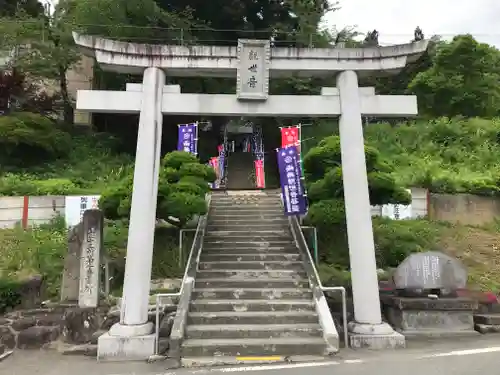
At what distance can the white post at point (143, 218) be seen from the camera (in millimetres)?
7219

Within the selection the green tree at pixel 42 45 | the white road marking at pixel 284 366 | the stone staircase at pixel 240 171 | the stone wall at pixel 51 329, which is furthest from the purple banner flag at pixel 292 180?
the green tree at pixel 42 45

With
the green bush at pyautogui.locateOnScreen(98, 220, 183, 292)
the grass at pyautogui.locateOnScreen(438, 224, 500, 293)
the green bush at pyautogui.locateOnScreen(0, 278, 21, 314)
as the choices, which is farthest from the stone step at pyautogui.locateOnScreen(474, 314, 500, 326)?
the green bush at pyautogui.locateOnScreen(0, 278, 21, 314)

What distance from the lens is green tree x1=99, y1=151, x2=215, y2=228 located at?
35.3ft

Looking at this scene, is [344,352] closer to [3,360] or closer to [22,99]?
[3,360]

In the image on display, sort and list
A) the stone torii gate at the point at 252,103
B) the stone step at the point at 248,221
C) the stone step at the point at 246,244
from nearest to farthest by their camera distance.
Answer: the stone torii gate at the point at 252,103 → the stone step at the point at 246,244 → the stone step at the point at 248,221

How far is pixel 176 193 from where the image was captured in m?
11.0

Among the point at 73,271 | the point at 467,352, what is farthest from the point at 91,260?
the point at 467,352

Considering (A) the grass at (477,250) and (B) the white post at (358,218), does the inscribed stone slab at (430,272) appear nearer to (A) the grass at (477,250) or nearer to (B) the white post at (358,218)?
(B) the white post at (358,218)

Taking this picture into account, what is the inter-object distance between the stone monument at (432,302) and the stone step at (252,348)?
2.41 m

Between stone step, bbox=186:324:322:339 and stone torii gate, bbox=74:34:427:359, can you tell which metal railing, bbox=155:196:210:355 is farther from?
stone step, bbox=186:324:322:339

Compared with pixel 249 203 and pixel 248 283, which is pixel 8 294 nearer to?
pixel 248 283

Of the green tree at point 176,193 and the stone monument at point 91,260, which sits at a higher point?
the green tree at point 176,193

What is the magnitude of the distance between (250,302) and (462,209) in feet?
33.5

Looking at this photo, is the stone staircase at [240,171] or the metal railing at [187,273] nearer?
the metal railing at [187,273]
